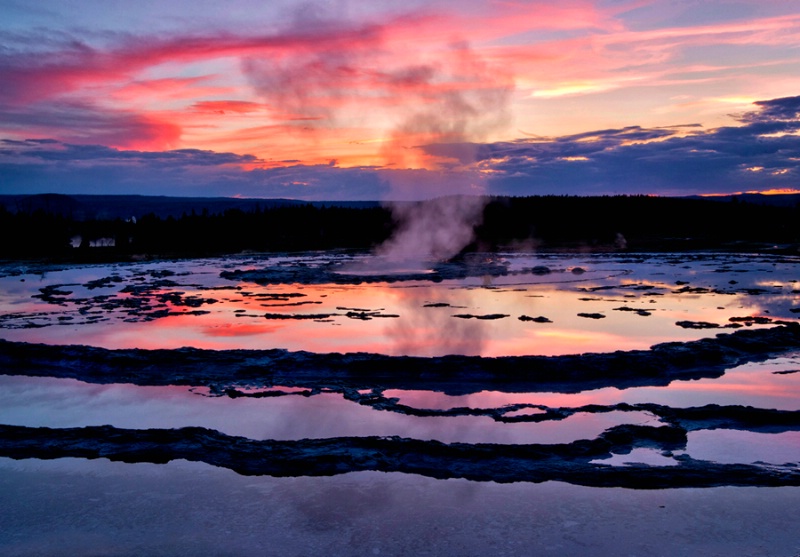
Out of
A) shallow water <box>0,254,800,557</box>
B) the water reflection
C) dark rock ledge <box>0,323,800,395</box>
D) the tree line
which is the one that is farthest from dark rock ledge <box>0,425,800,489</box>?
the tree line

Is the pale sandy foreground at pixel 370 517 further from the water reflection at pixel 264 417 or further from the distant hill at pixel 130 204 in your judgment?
the distant hill at pixel 130 204

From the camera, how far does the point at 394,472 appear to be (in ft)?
20.6

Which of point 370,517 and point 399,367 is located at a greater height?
point 399,367

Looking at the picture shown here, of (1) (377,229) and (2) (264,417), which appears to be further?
(1) (377,229)

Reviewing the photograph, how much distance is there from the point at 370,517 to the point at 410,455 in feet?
3.97

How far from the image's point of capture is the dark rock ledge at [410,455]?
601cm

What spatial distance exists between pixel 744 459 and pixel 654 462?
85cm

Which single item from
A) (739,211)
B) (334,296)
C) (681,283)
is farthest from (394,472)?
(739,211)

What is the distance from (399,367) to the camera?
32.0ft

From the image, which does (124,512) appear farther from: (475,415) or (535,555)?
(475,415)

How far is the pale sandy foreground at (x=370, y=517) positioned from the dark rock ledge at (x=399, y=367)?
2995 mm

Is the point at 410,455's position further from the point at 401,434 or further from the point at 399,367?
the point at 399,367

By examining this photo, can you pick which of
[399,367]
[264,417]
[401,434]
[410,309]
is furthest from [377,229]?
[401,434]

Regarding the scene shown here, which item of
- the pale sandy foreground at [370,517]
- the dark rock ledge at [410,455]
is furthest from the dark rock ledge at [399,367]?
the pale sandy foreground at [370,517]
